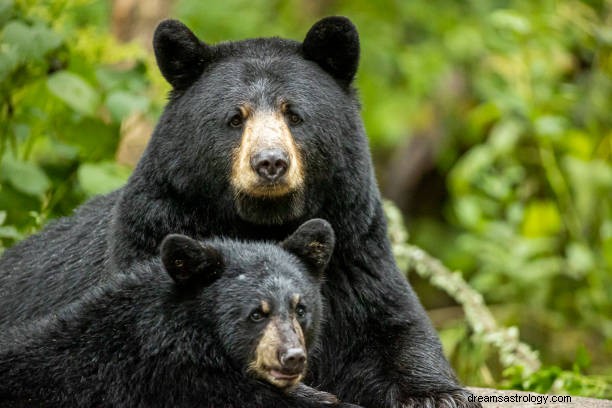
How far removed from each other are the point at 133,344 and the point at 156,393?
0.27 metres

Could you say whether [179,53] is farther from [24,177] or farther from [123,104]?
[24,177]

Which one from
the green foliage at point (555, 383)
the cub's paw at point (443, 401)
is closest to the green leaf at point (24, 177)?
the cub's paw at point (443, 401)

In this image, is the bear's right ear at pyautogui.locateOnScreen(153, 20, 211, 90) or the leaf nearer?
the bear's right ear at pyautogui.locateOnScreen(153, 20, 211, 90)

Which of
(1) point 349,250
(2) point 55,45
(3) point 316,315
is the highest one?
(2) point 55,45

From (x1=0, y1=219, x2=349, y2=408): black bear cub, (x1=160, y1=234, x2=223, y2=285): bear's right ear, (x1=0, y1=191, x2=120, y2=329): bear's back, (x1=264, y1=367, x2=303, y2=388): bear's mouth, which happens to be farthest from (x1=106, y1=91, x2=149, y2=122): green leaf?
(x1=264, y1=367, x2=303, y2=388): bear's mouth

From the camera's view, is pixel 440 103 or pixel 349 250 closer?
pixel 349 250

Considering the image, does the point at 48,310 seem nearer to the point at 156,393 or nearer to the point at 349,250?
the point at 156,393

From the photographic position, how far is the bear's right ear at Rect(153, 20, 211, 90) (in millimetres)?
6031

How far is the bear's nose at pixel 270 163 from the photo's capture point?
5.53 meters

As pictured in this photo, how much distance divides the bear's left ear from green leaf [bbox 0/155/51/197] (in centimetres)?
256

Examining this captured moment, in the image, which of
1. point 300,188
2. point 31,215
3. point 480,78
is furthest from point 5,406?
point 480,78

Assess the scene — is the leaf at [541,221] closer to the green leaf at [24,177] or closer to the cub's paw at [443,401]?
the green leaf at [24,177]

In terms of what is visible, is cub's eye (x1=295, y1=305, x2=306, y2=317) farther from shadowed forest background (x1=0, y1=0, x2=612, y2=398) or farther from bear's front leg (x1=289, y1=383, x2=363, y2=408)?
shadowed forest background (x1=0, y1=0, x2=612, y2=398)

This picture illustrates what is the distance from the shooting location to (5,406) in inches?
198
